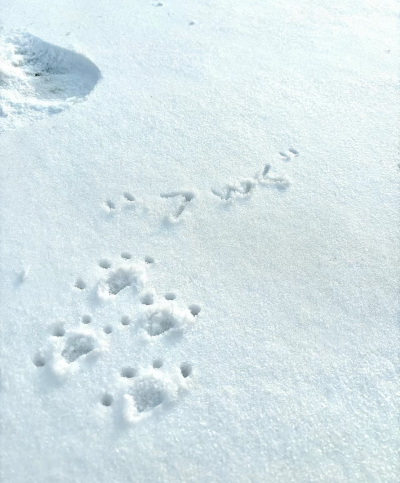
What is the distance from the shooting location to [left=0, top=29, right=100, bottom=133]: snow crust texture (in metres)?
2.81

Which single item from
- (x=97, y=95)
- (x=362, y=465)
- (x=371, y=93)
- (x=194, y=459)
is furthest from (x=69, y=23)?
(x=362, y=465)

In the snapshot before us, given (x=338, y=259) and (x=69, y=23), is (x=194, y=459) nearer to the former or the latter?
(x=338, y=259)

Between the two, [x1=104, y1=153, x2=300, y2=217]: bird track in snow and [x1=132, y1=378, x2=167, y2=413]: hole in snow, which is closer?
[x1=132, y1=378, x2=167, y2=413]: hole in snow

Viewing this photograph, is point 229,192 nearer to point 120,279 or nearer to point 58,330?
point 120,279

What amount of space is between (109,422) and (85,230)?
0.90 meters

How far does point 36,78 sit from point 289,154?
5.39ft

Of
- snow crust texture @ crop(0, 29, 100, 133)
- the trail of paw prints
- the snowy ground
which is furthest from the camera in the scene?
snow crust texture @ crop(0, 29, 100, 133)

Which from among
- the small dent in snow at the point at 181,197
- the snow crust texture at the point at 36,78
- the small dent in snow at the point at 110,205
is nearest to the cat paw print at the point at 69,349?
the small dent in snow at the point at 110,205

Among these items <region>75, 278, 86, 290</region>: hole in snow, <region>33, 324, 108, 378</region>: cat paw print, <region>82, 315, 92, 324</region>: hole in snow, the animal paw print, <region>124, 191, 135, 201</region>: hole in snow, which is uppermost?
the animal paw print

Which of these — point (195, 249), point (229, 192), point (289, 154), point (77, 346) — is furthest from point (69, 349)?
point (289, 154)

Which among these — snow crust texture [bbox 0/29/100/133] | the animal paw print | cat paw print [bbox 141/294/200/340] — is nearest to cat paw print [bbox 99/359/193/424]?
cat paw print [bbox 141/294/200/340]

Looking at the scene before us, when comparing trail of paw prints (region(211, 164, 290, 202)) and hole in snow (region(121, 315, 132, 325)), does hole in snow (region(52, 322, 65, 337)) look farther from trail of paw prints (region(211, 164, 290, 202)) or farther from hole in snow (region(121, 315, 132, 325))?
trail of paw prints (region(211, 164, 290, 202))

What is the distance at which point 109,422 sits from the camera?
5.47ft

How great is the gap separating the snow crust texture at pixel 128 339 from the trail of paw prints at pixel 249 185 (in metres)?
0.55
